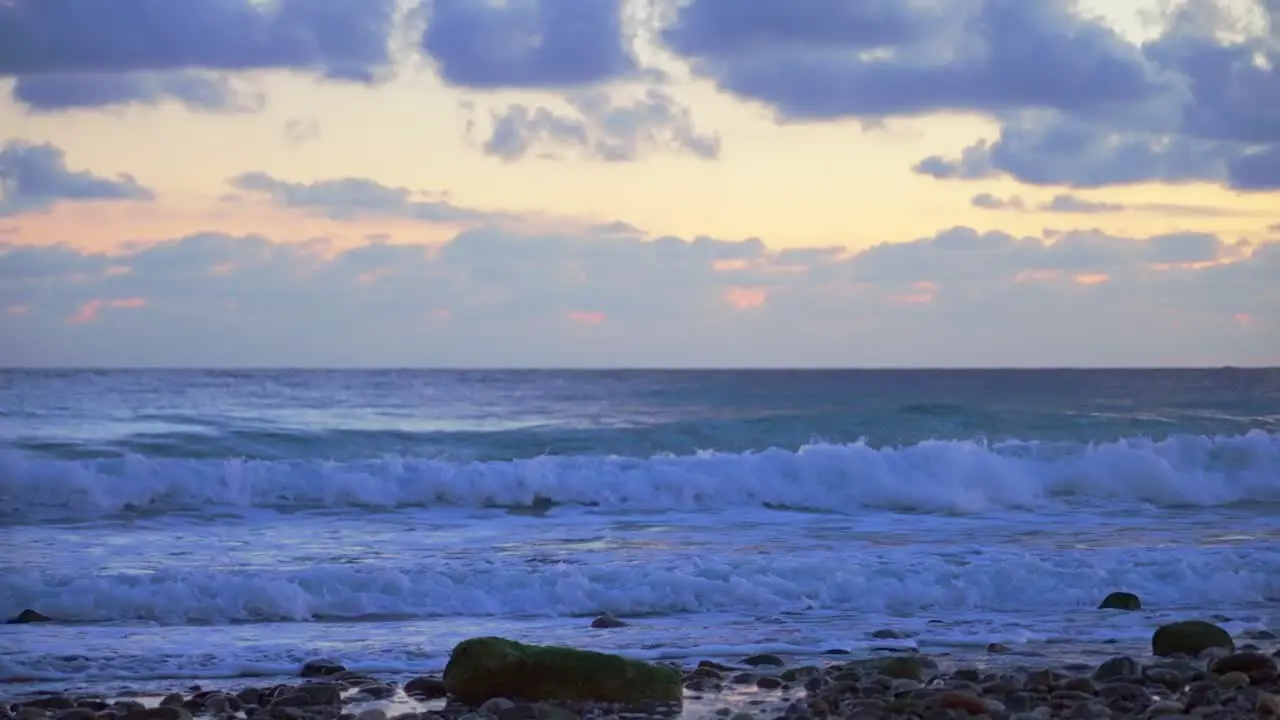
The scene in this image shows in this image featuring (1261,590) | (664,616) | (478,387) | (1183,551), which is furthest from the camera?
(478,387)

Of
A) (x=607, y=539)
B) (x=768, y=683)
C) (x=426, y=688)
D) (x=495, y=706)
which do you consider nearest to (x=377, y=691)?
(x=426, y=688)

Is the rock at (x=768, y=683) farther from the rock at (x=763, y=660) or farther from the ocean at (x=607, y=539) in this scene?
the ocean at (x=607, y=539)

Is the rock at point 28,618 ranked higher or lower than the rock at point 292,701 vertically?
lower

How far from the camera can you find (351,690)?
8195mm

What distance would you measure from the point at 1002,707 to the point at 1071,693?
643 mm

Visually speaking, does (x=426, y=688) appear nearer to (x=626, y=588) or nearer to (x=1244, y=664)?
(x=626, y=588)

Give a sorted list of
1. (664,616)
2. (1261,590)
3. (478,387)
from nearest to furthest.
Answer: (664,616), (1261,590), (478,387)

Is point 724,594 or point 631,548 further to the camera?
point 631,548

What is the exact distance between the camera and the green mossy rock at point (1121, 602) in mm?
11406

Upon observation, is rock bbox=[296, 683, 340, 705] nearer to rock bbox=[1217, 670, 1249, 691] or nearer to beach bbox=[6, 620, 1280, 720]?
beach bbox=[6, 620, 1280, 720]

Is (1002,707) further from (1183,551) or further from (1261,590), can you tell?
(1183,551)

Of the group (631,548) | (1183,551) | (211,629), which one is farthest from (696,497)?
(211,629)

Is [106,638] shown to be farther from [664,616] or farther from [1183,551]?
[1183,551]

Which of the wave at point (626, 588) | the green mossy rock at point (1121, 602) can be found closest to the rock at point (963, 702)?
the wave at point (626, 588)
